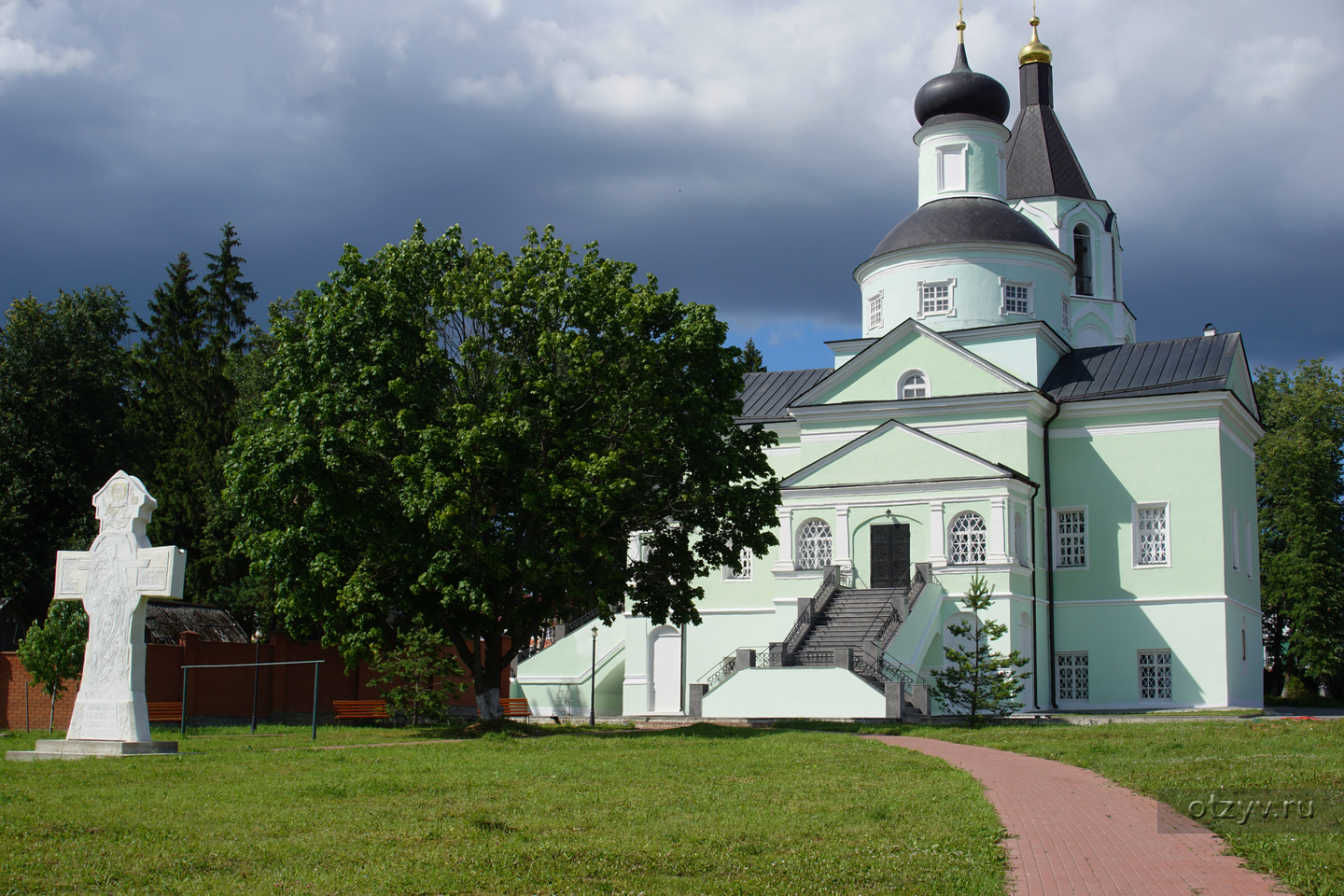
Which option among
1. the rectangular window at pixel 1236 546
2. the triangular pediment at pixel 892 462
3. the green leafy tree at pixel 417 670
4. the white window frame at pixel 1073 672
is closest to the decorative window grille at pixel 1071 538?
the white window frame at pixel 1073 672

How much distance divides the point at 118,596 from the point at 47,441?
73.6 ft

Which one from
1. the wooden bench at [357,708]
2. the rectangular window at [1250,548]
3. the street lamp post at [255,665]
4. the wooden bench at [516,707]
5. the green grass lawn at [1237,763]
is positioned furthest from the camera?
the wooden bench at [516,707]

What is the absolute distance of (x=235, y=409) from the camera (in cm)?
3838

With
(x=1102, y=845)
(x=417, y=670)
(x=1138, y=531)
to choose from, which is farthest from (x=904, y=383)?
(x=1102, y=845)

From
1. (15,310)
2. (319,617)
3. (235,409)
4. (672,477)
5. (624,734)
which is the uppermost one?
(15,310)

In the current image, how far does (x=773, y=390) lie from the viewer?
38938 mm

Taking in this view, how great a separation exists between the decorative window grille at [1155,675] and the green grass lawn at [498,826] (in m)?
18.3

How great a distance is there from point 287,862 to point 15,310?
115 ft

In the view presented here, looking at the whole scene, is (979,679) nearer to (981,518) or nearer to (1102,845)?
(981,518)

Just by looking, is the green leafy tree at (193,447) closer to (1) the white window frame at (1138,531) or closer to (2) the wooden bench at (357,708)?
(2) the wooden bench at (357,708)

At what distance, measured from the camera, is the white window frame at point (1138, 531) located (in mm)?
32031

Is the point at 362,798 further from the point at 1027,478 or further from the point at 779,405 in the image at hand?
the point at 779,405

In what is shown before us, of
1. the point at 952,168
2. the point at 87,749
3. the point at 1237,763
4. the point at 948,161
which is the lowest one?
the point at 87,749

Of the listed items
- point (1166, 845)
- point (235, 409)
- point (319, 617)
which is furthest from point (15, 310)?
point (1166, 845)
